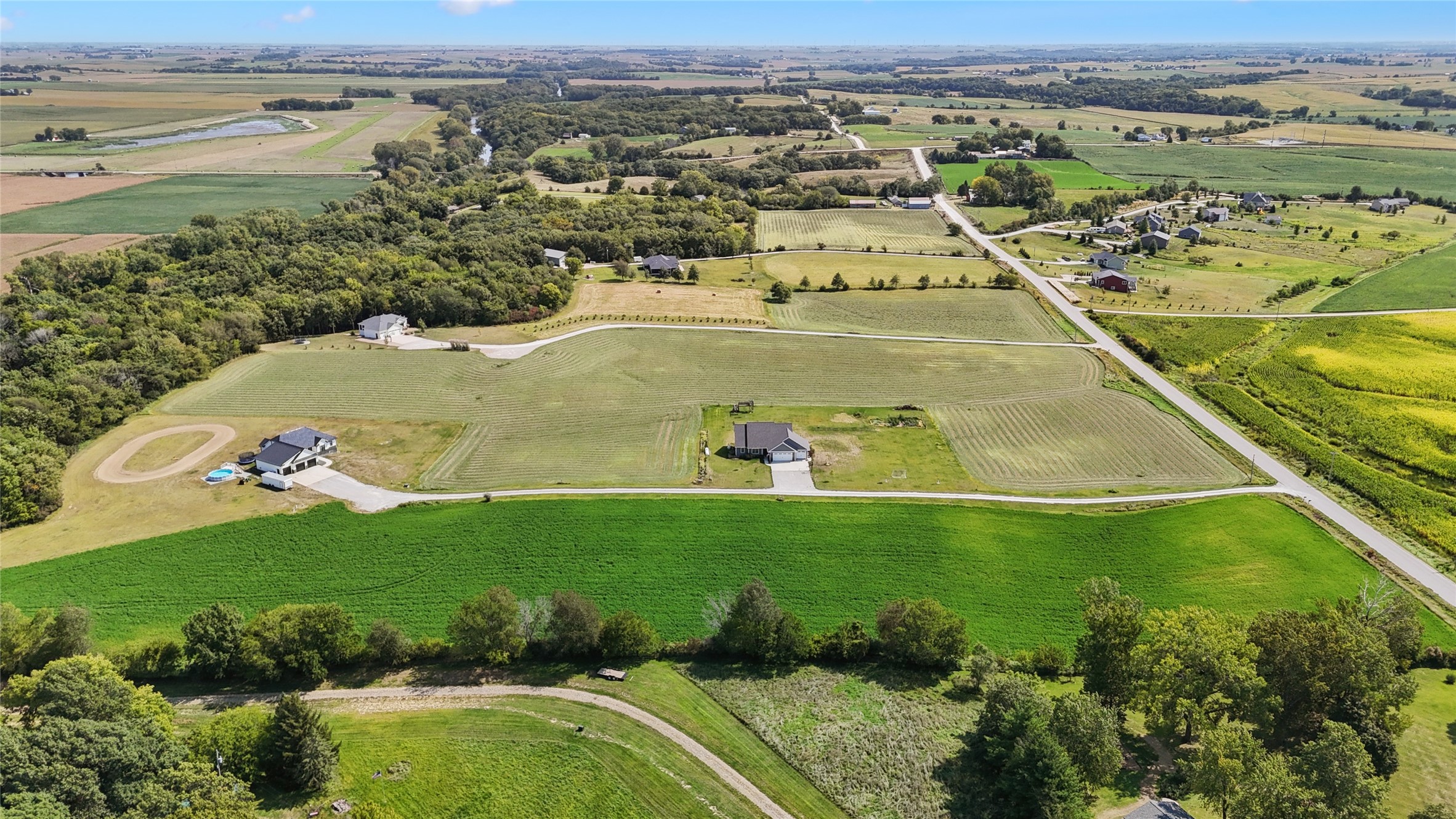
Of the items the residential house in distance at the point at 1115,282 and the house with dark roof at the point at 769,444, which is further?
the residential house in distance at the point at 1115,282

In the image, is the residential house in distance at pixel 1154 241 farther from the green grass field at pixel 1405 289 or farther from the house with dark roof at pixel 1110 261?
the green grass field at pixel 1405 289

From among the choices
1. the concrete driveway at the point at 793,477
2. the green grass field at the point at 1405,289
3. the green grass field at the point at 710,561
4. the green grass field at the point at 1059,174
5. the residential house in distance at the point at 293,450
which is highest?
the green grass field at the point at 1059,174

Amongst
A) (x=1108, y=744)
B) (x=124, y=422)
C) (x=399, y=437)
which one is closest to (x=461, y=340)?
(x=399, y=437)

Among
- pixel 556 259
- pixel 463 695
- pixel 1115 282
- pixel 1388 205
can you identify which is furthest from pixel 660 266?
pixel 1388 205

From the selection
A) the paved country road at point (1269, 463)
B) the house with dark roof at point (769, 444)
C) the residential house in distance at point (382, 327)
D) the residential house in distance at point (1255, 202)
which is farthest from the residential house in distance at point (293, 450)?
the residential house in distance at point (1255, 202)

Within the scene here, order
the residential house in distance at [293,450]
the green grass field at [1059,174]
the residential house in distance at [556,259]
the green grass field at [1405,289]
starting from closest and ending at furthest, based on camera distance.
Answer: the residential house in distance at [293,450], the green grass field at [1405,289], the residential house in distance at [556,259], the green grass field at [1059,174]

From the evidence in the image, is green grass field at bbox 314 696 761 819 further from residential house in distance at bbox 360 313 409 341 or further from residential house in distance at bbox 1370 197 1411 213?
residential house in distance at bbox 1370 197 1411 213

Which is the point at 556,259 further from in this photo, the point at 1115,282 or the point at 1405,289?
the point at 1405,289
